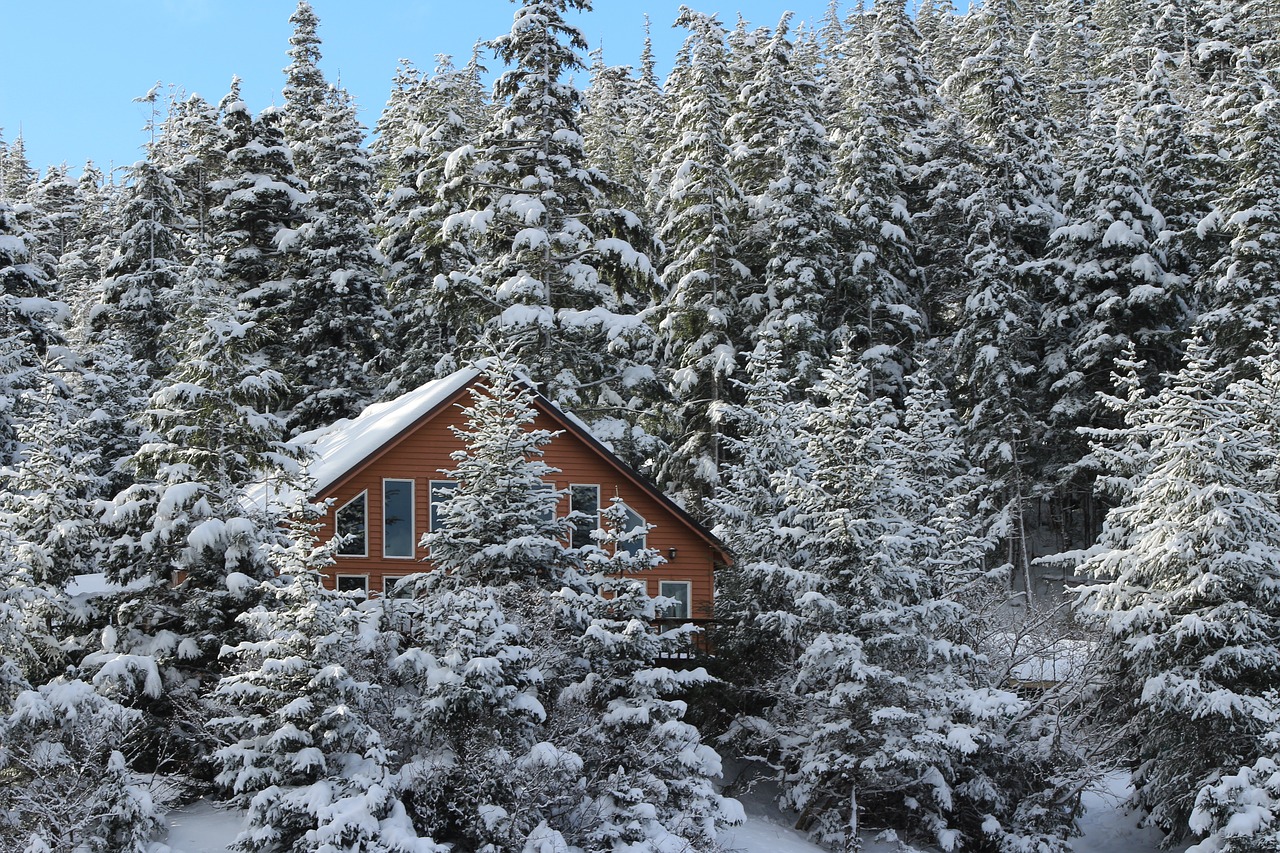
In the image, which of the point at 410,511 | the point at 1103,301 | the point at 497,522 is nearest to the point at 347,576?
the point at 410,511

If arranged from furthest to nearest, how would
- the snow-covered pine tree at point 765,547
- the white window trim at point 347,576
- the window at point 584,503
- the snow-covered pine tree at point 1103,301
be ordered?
the snow-covered pine tree at point 1103,301 → the window at point 584,503 → the white window trim at point 347,576 → the snow-covered pine tree at point 765,547

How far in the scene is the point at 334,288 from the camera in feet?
109

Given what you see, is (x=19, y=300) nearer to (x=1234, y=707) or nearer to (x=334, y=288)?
(x=334, y=288)

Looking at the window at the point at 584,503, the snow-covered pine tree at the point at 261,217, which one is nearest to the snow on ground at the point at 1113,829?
the window at the point at 584,503

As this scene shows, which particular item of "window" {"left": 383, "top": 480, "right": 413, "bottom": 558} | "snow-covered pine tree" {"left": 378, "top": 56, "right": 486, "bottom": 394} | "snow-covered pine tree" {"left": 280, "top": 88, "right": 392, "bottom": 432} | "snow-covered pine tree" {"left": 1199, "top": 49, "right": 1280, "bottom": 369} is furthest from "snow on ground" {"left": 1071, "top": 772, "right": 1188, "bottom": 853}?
"snow-covered pine tree" {"left": 280, "top": 88, "right": 392, "bottom": 432}

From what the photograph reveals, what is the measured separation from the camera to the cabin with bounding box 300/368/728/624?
2306cm

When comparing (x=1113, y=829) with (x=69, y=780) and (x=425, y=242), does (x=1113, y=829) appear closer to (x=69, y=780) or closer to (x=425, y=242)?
(x=69, y=780)

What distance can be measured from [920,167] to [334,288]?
65.9 feet

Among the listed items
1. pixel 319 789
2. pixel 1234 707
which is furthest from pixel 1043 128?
pixel 319 789

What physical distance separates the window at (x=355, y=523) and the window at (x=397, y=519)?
1.31 ft

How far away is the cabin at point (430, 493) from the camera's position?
75.7 ft

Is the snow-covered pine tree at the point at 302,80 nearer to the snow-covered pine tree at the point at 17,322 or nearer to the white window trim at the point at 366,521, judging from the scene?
the snow-covered pine tree at the point at 17,322

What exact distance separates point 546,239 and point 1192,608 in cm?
1631

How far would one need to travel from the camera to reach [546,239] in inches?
1101
